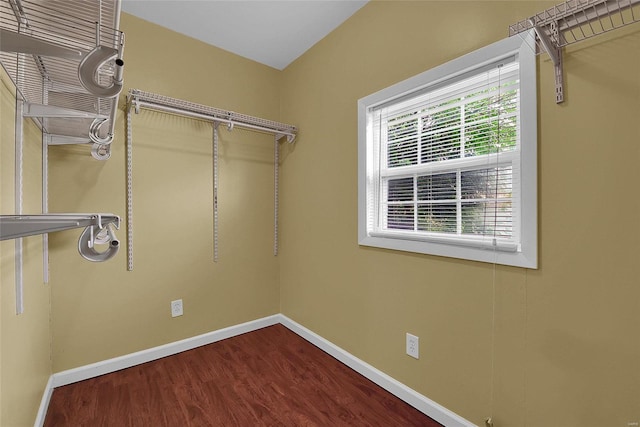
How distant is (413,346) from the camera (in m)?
1.72

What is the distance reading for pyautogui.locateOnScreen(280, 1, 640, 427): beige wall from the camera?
3.46ft

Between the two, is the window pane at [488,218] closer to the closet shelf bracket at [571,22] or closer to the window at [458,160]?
the window at [458,160]

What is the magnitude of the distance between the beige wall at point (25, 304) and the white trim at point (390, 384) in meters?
1.72

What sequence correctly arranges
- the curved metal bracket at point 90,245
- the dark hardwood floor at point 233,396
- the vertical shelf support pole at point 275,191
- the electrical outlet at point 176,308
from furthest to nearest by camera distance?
the vertical shelf support pole at point 275,191 → the electrical outlet at point 176,308 → the dark hardwood floor at point 233,396 → the curved metal bracket at point 90,245

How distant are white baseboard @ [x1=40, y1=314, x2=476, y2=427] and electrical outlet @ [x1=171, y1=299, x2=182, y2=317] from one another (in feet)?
0.75

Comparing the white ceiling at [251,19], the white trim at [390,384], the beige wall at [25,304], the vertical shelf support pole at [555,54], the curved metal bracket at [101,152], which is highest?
the white ceiling at [251,19]

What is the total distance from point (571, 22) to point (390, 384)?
6.54 ft

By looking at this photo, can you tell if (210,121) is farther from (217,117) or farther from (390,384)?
(390,384)

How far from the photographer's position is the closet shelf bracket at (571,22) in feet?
3.11

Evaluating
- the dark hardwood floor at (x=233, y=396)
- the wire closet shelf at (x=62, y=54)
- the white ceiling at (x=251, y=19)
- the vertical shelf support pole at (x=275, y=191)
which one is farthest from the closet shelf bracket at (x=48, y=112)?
the vertical shelf support pole at (x=275, y=191)

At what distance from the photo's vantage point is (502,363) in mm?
1356

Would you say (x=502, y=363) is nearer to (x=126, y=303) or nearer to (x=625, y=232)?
(x=625, y=232)

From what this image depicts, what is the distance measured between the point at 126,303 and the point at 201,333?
639mm

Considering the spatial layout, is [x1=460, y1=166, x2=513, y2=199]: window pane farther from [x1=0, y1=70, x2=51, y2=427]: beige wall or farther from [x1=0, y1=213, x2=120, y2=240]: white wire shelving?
[x1=0, y1=70, x2=51, y2=427]: beige wall
